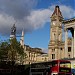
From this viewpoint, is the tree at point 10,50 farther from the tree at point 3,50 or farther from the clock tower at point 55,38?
the clock tower at point 55,38

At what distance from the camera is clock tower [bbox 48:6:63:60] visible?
139000 millimetres

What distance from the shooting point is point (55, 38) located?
142500 mm

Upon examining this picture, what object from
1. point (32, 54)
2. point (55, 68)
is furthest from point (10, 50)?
point (32, 54)

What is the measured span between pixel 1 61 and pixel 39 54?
97521 millimetres

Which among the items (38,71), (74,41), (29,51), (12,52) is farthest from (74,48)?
(29,51)

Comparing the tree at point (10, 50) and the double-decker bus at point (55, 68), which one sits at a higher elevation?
the tree at point (10, 50)

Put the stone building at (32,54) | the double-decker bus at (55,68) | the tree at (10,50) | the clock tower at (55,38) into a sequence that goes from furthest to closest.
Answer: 1. the stone building at (32,54)
2. the clock tower at (55,38)
3. the tree at (10,50)
4. the double-decker bus at (55,68)

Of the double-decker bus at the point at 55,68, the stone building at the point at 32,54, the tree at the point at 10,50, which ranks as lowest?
the double-decker bus at the point at 55,68

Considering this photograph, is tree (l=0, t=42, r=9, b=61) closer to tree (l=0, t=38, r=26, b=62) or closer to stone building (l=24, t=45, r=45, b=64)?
tree (l=0, t=38, r=26, b=62)

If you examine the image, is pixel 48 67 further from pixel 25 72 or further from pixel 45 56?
pixel 45 56

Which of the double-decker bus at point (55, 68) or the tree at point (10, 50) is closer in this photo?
the double-decker bus at point (55, 68)

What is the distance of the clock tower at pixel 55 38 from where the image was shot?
139000mm

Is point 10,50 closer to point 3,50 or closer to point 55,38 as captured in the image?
point 3,50

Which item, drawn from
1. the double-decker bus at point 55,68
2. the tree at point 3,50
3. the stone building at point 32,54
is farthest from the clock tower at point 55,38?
the double-decker bus at point 55,68
